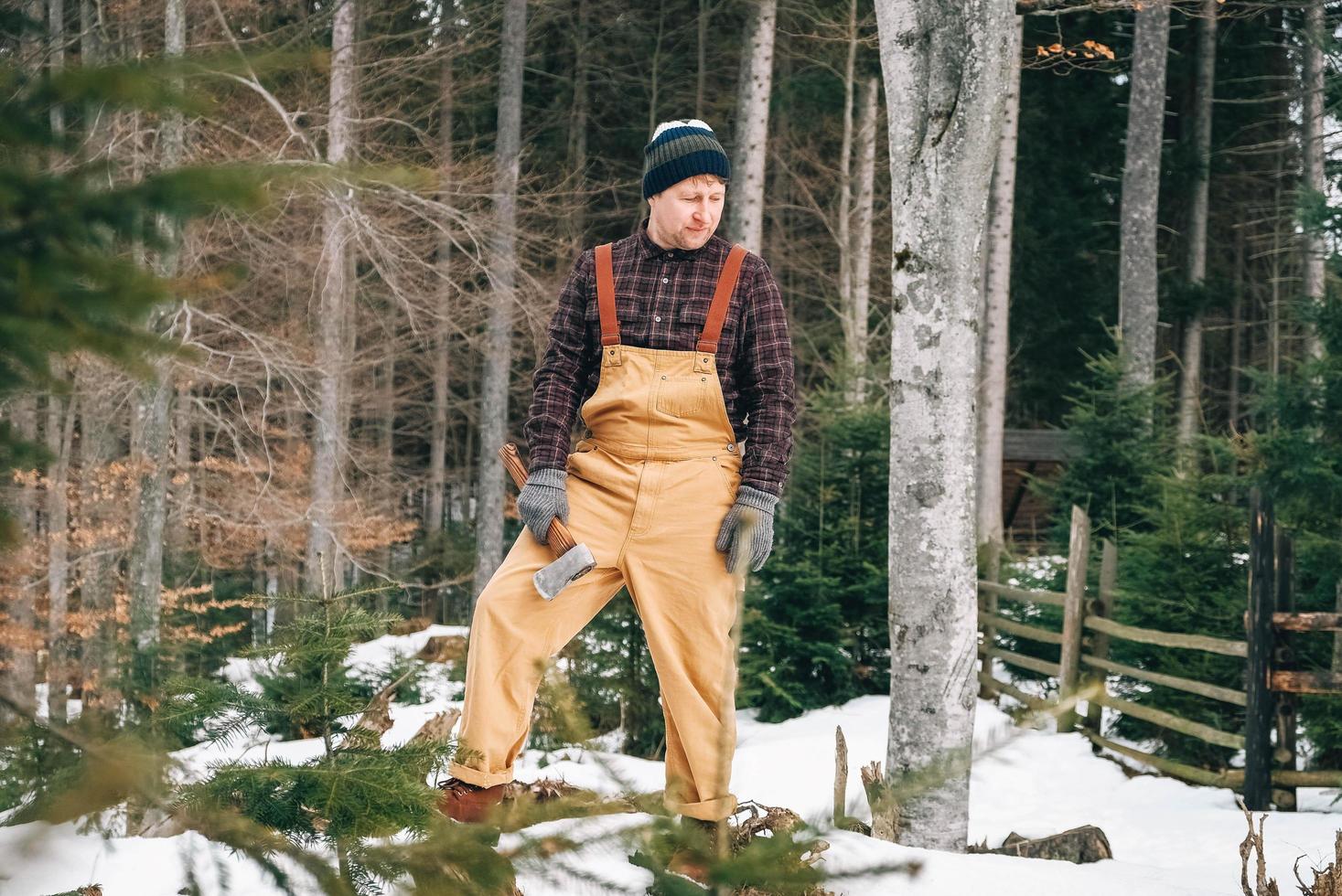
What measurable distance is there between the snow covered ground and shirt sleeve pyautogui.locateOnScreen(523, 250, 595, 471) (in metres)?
0.99

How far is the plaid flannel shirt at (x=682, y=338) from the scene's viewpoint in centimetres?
315

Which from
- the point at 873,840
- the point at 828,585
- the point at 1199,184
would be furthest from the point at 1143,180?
the point at 873,840

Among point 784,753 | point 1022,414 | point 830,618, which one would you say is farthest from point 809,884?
point 1022,414

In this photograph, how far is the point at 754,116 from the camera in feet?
39.2

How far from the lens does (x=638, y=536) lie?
121 inches

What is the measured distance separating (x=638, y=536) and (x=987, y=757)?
1868 millimetres

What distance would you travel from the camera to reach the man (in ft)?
9.76

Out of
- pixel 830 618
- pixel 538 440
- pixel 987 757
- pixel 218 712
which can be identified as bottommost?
pixel 830 618

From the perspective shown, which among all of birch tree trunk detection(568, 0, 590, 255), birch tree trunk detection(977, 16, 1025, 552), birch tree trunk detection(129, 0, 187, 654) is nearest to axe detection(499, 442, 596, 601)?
birch tree trunk detection(129, 0, 187, 654)

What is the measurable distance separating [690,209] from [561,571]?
105 centimetres

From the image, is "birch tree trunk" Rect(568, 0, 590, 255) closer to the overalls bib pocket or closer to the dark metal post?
the dark metal post

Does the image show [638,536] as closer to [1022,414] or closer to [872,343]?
[872,343]

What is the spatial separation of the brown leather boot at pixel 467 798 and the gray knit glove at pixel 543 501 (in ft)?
2.11

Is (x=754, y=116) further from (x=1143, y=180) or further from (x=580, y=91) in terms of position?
(x=580, y=91)
